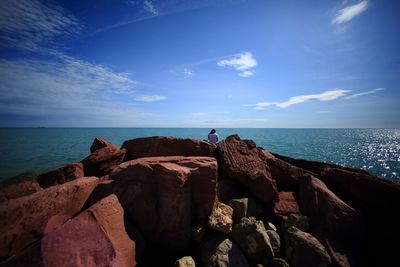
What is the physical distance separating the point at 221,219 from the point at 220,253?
2.33 feet

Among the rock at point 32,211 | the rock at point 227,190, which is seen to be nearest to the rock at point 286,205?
the rock at point 227,190

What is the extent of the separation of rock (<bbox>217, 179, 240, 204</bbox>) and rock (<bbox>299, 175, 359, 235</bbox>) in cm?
182

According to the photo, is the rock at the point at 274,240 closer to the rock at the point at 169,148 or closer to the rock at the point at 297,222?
the rock at the point at 297,222

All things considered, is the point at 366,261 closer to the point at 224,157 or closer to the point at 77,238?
the point at 224,157

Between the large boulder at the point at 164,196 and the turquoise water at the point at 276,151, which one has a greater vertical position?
the large boulder at the point at 164,196

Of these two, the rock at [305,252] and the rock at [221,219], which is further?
the rock at [221,219]

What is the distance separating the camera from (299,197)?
214 inches

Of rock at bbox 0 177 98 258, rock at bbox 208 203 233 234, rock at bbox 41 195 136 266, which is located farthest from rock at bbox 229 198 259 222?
rock at bbox 0 177 98 258

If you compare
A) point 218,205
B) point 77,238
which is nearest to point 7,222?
point 77,238

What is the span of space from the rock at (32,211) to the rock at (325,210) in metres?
5.55

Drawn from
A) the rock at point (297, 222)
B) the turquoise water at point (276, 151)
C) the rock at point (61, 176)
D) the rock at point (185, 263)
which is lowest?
the turquoise water at point (276, 151)

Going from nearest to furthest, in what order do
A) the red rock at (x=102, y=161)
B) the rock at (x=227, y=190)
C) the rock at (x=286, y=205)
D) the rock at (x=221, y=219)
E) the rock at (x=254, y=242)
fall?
1. the rock at (x=254, y=242)
2. the rock at (x=221, y=219)
3. the rock at (x=286, y=205)
4. the rock at (x=227, y=190)
5. the red rock at (x=102, y=161)

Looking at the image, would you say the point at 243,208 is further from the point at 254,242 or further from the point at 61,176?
the point at 61,176

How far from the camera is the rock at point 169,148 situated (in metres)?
6.60
